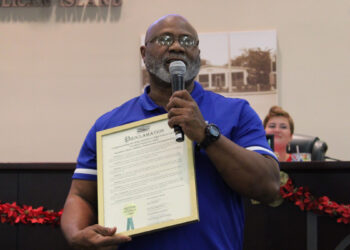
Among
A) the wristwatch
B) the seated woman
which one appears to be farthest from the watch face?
the seated woman

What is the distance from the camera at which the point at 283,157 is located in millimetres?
4176

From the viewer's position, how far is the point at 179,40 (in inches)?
57.1

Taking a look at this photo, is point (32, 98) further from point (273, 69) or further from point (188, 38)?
point (188, 38)

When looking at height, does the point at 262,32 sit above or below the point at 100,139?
above

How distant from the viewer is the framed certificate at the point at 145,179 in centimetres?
127

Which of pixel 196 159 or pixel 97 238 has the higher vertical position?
pixel 196 159

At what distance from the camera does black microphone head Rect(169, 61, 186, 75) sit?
133 cm

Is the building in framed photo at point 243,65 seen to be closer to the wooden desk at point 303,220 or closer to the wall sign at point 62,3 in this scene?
the wall sign at point 62,3

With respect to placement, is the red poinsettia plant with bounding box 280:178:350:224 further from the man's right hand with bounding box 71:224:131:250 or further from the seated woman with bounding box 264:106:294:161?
the seated woman with bounding box 264:106:294:161

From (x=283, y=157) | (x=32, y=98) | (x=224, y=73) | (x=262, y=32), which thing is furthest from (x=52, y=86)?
(x=283, y=157)

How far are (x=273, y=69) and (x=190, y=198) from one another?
415 cm

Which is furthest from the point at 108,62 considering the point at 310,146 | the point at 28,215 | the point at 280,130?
the point at 28,215

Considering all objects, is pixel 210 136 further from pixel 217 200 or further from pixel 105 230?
pixel 105 230

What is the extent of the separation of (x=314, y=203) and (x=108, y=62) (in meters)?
3.55
